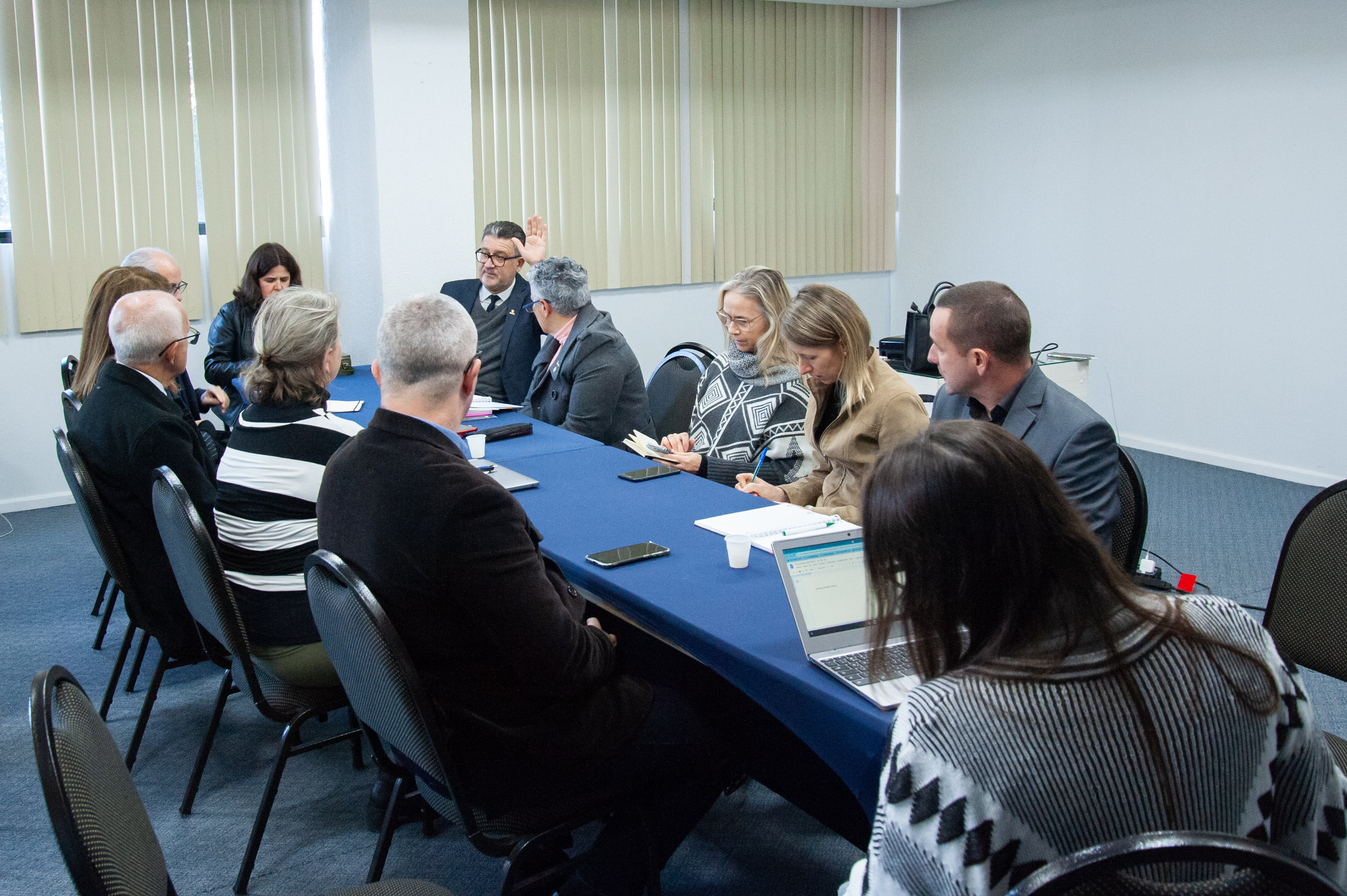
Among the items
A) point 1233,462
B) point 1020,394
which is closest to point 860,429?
point 1020,394

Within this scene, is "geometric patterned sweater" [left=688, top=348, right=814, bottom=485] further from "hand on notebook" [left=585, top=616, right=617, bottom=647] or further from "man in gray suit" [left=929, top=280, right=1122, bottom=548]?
"hand on notebook" [left=585, top=616, right=617, bottom=647]

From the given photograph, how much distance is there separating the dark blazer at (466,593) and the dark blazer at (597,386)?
6.60 ft

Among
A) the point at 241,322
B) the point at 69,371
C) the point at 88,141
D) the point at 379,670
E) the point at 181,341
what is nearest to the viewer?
the point at 379,670

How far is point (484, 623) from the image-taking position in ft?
5.76

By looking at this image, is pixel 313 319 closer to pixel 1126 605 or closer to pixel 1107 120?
pixel 1126 605

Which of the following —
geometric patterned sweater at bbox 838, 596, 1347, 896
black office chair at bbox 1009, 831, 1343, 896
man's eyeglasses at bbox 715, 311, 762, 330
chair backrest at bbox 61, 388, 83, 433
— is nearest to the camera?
black office chair at bbox 1009, 831, 1343, 896

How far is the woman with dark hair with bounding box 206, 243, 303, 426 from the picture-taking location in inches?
192

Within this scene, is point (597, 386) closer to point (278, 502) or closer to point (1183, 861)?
point (278, 502)

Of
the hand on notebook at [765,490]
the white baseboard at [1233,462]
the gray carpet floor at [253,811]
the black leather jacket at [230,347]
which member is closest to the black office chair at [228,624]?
the gray carpet floor at [253,811]

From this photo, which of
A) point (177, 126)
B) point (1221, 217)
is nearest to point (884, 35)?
point (1221, 217)

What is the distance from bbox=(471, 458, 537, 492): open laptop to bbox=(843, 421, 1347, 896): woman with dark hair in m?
1.72

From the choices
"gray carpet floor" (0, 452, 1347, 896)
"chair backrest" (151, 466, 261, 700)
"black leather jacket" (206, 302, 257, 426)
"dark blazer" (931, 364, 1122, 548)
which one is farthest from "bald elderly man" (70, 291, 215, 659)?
"black leather jacket" (206, 302, 257, 426)

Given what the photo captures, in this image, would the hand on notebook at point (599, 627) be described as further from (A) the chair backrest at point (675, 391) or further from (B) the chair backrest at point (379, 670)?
(A) the chair backrest at point (675, 391)

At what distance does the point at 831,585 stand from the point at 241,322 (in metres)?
3.85
